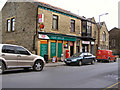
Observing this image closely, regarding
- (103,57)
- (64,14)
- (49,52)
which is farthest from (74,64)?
(64,14)

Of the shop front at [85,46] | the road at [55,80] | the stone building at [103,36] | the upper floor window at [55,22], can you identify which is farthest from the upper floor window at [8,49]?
the stone building at [103,36]

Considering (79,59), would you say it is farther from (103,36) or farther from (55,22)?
(103,36)

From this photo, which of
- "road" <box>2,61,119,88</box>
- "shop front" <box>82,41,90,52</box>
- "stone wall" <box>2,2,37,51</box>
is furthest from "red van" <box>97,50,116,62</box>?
"road" <box>2,61,119,88</box>

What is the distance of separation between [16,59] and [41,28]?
8.42 meters

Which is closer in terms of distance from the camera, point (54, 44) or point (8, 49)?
point (8, 49)

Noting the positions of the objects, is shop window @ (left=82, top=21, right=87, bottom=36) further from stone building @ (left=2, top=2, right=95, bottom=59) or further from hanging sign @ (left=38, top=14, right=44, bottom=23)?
hanging sign @ (left=38, top=14, right=44, bottom=23)

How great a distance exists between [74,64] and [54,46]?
5.17 metres

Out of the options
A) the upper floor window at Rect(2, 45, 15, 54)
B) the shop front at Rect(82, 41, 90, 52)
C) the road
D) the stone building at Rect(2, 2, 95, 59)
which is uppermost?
the stone building at Rect(2, 2, 95, 59)

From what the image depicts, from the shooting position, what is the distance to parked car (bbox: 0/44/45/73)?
8.33 m

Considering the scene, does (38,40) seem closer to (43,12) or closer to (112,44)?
(43,12)

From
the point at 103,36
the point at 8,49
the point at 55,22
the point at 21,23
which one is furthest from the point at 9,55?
the point at 103,36

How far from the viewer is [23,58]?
30.5 feet

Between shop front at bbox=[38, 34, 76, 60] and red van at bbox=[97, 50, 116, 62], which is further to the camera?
red van at bbox=[97, 50, 116, 62]

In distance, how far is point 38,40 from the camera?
16.6 metres
